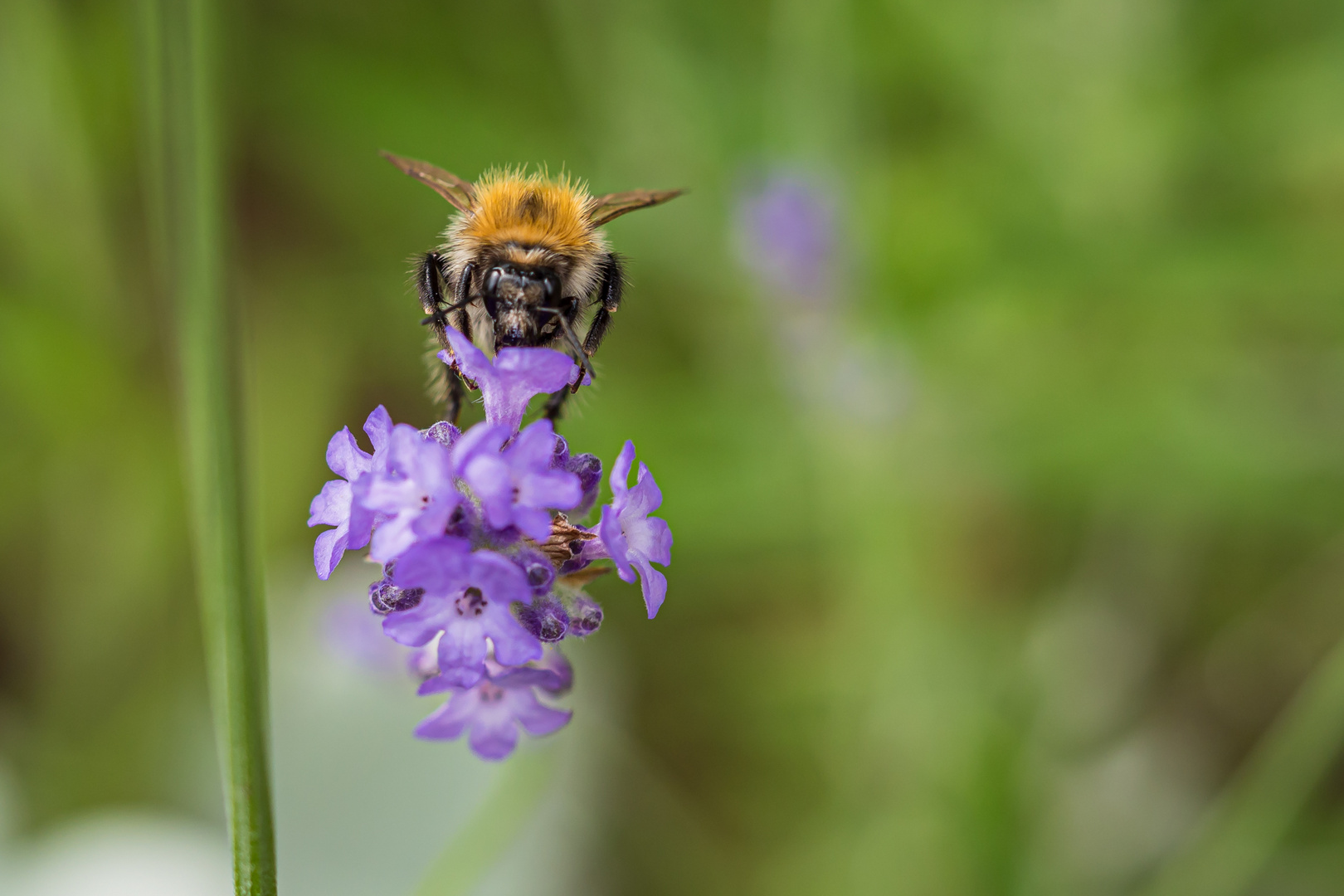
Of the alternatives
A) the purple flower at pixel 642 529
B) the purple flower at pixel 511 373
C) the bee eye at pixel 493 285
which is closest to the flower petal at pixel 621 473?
the purple flower at pixel 642 529

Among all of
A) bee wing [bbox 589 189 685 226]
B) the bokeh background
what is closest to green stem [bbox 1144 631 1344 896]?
the bokeh background

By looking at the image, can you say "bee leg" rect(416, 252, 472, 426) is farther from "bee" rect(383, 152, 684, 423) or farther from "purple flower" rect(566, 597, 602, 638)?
"purple flower" rect(566, 597, 602, 638)

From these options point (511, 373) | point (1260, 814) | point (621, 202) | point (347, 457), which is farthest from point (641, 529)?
point (1260, 814)

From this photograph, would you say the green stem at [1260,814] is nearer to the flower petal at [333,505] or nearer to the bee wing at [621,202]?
the bee wing at [621,202]

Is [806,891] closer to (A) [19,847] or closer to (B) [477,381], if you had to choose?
(A) [19,847]

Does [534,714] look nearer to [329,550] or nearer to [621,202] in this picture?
[329,550]

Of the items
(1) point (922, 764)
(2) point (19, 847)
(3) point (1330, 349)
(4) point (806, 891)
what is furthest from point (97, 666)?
(3) point (1330, 349)

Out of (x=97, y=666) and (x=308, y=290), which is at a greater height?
(x=308, y=290)

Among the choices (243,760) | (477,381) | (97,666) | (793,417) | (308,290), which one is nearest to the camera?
(243,760)
